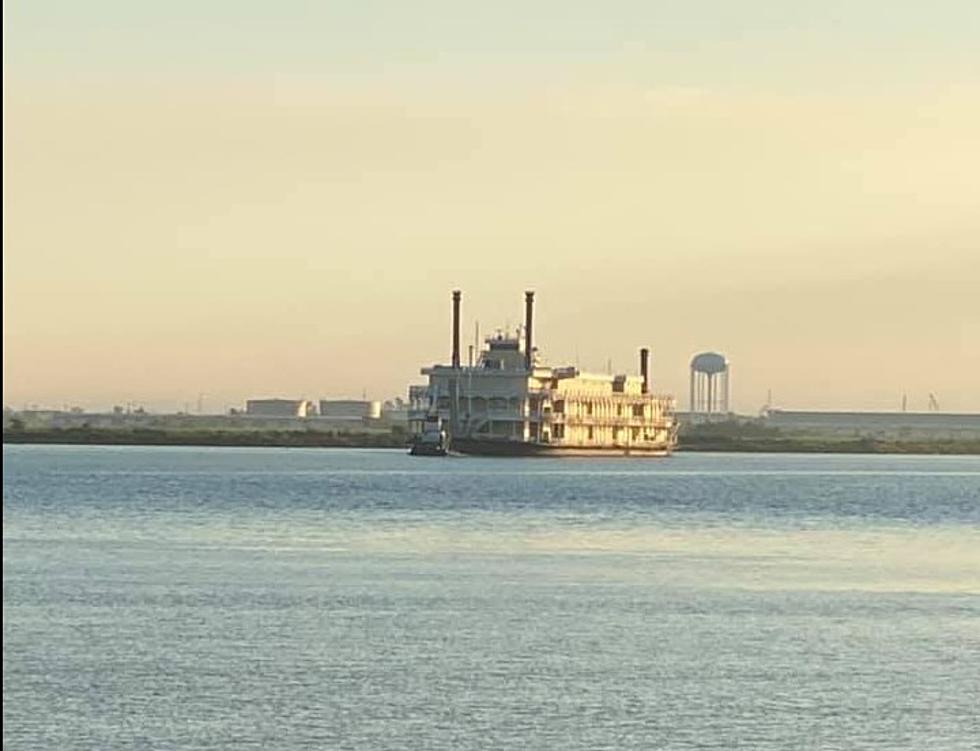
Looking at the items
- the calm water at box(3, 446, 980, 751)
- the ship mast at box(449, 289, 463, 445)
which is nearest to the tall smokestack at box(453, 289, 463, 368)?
the ship mast at box(449, 289, 463, 445)

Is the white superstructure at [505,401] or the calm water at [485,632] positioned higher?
the white superstructure at [505,401]

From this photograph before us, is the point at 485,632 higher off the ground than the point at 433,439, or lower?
lower

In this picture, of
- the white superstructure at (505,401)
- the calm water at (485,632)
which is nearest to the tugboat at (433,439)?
the white superstructure at (505,401)

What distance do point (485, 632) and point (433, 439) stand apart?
5769 inches

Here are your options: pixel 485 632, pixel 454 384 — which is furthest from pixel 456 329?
pixel 485 632

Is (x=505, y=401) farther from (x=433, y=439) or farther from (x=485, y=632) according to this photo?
(x=485, y=632)

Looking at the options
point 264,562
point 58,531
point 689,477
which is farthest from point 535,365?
point 264,562

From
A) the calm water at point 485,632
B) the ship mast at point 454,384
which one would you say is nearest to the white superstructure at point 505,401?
the ship mast at point 454,384

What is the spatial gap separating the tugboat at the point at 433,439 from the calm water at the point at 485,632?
328 feet

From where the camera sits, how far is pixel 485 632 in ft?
126

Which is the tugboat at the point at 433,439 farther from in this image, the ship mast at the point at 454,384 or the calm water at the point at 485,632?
the calm water at the point at 485,632

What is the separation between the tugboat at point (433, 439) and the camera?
607 ft

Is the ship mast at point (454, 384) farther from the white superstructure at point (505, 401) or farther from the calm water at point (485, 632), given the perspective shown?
the calm water at point (485, 632)

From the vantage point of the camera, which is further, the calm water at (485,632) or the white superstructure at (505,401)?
the white superstructure at (505,401)
